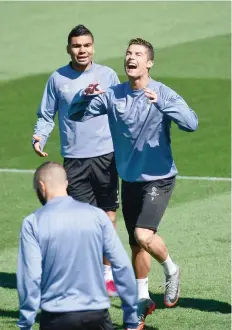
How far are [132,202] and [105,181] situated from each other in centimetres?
127

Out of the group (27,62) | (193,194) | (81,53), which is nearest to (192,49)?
(27,62)

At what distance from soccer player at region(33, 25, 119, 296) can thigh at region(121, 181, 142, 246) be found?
1151 millimetres

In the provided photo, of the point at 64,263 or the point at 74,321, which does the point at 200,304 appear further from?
the point at 64,263

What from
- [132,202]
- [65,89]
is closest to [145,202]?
[132,202]

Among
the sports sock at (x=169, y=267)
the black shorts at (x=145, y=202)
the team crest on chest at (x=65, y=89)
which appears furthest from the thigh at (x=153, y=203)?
the team crest on chest at (x=65, y=89)

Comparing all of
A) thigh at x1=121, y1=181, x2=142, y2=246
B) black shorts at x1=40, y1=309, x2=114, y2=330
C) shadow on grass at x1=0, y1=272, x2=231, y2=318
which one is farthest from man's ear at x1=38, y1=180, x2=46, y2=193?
shadow on grass at x1=0, y1=272, x2=231, y2=318

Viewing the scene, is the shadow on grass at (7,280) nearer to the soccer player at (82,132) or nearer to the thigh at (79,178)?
the soccer player at (82,132)

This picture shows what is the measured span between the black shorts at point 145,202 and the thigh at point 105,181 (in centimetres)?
A: 111

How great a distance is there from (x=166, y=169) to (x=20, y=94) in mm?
12680

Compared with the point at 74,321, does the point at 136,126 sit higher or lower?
higher

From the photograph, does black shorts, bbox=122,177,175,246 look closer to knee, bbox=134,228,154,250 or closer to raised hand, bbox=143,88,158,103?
knee, bbox=134,228,154,250

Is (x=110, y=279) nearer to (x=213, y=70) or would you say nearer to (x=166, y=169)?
(x=166, y=169)

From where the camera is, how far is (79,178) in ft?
39.7

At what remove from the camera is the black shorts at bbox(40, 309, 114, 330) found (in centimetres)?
782
